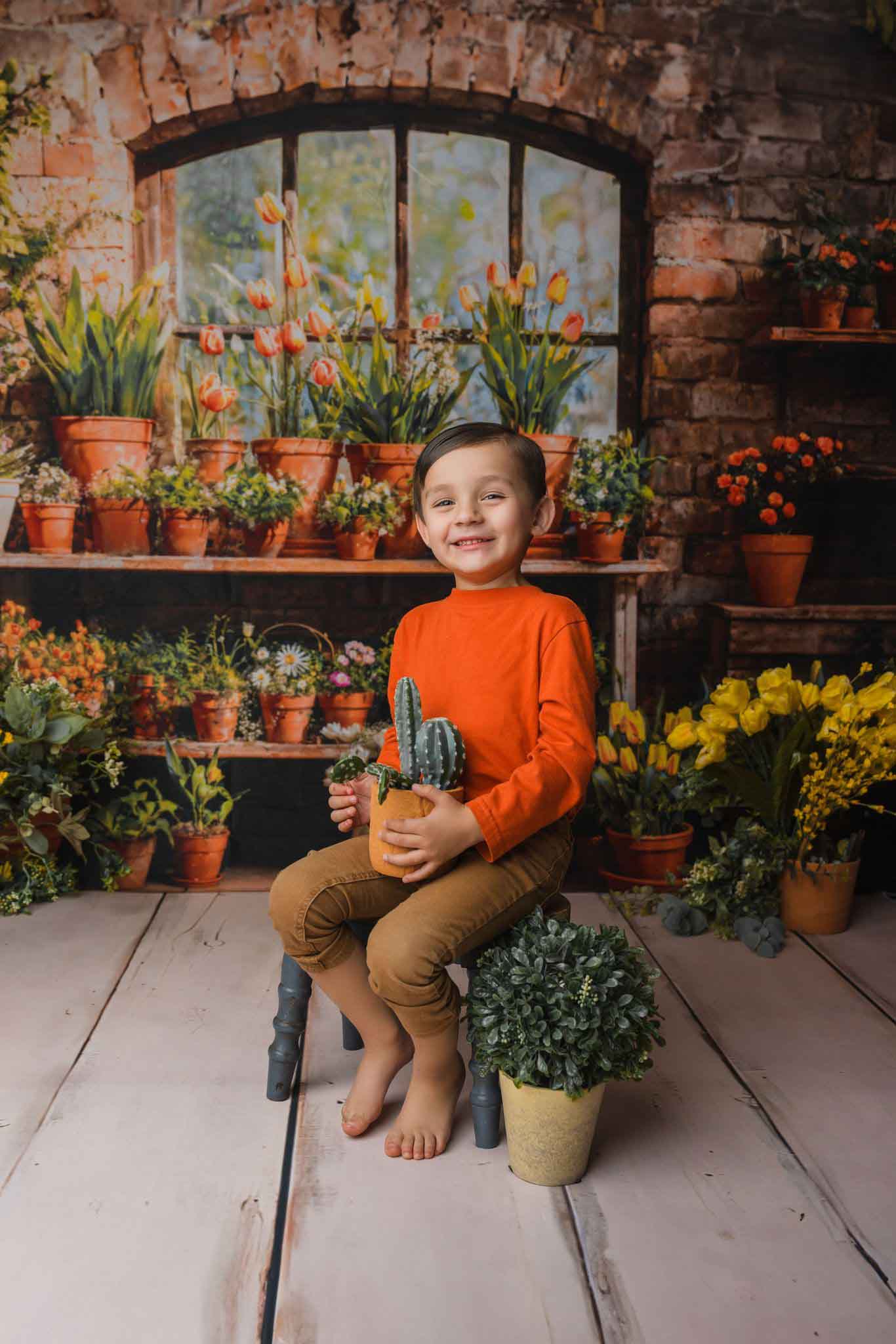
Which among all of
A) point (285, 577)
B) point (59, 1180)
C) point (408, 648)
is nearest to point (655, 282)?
point (285, 577)

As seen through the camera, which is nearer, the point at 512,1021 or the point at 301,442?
the point at 512,1021

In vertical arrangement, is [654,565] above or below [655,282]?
below

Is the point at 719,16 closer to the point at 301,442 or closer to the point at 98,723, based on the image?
the point at 301,442

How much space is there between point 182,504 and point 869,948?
207 cm

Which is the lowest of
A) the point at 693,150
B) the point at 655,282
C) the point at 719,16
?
the point at 655,282

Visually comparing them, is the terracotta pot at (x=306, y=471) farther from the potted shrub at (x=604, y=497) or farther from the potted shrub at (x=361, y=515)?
the potted shrub at (x=604, y=497)

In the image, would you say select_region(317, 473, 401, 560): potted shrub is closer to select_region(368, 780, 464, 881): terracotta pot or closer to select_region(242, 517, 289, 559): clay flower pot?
select_region(242, 517, 289, 559): clay flower pot

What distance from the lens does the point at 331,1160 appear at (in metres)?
1.66

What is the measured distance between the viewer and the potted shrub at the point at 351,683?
3.12 metres

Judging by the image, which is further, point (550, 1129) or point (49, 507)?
point (49, 507)

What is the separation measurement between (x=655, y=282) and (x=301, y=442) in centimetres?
108

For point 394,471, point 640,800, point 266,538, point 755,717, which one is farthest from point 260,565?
point 755,717

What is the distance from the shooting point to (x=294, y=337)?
3.02m

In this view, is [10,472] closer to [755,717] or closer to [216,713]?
[216,713]
